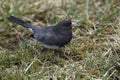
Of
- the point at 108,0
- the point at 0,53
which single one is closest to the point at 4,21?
Result: the point at 0,53

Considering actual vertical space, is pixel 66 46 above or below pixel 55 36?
below

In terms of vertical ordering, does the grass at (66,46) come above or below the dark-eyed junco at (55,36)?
below

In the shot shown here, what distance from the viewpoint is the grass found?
3.49 meters

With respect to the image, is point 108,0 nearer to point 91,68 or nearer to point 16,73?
point 91,68

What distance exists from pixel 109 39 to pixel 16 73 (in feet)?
3.85

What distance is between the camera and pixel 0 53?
3822 millimetres

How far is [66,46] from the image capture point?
A: 13.0 feet

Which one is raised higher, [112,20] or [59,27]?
[59,27]

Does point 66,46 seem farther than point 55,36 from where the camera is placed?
Yes

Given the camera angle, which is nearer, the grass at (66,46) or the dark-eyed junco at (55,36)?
the grass at (66,46)

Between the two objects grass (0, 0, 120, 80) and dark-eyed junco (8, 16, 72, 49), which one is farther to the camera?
dark-eyed junco (8, 16, 72, 49)

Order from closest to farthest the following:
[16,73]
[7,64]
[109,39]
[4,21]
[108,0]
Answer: [16,73] < [7,64] < [109,39] < [4,21] < [108,0]

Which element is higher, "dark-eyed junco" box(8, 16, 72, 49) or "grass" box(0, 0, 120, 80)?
"dark-eyed junco" box(8, 16, 72, 49)

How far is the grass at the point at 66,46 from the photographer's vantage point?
349cm
